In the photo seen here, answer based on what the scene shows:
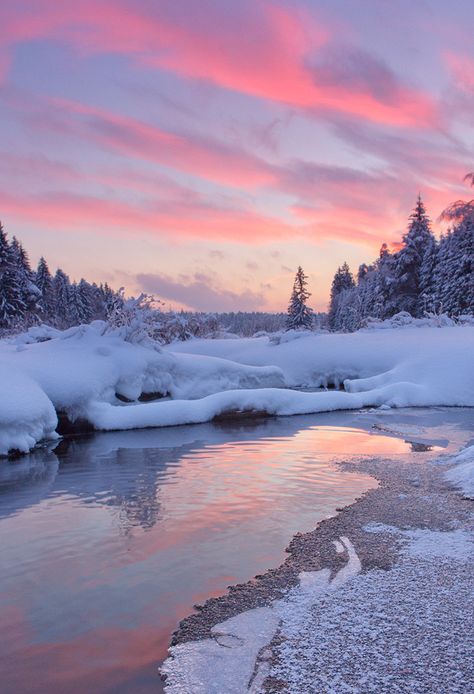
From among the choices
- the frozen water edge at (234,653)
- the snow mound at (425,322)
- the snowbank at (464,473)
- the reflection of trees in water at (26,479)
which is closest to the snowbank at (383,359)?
the snow mound at (425,322)

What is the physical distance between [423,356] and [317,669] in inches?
865

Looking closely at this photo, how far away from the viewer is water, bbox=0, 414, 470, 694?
4.00 m

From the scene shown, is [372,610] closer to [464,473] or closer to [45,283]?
[464,473]

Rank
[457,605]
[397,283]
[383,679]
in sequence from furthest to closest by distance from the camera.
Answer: [397,283] → [457,605] → [383,679]

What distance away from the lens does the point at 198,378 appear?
68.2 feet

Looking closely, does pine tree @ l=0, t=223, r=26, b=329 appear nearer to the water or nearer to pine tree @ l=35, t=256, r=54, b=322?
pine tree @ l=35, t=256, r=54, b=322

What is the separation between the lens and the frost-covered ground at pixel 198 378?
48.2 ft

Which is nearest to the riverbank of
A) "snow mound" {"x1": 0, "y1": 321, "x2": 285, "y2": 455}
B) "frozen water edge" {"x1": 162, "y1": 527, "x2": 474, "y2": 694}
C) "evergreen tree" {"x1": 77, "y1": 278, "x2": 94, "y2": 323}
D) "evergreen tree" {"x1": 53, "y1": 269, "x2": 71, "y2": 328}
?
"frozen water edge" {"x1": 162, "y1": 527, "x2": 474, "y2": 694}

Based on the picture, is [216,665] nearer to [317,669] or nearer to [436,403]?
[317,669]

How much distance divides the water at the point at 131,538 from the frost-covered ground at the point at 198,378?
212cm

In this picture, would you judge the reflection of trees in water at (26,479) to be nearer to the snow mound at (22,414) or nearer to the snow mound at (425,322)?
the snow mound at (22,414)

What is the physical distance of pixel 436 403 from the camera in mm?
20547

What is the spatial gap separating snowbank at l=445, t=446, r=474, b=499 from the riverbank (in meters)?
1.32

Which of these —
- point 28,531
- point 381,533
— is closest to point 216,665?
point 381,533
